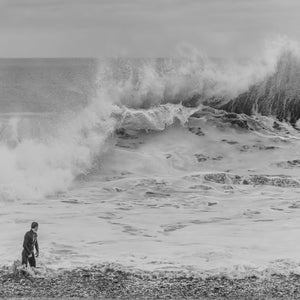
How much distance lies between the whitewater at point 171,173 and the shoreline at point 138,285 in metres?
0.39

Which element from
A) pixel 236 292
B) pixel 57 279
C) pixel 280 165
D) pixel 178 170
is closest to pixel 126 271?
pixel 57 279

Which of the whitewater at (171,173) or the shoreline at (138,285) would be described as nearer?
the shoreline at (138,285)

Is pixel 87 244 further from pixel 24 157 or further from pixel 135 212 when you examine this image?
pixel 24 157

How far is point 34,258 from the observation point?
11375 millimetres

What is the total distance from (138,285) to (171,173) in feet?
33.4

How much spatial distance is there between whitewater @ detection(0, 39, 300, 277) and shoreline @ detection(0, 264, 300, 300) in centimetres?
39

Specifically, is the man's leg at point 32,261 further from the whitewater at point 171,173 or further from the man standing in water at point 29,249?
the whitewater at point 171,173

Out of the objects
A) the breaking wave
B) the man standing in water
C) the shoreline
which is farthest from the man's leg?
the breaking wave

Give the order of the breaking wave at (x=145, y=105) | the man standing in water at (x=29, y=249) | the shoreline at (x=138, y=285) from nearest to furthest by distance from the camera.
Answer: the shoreline at (x=138, y=285)
the man standing in water at (x=29, y=249)
the breaking wave at (x=145, y=105)

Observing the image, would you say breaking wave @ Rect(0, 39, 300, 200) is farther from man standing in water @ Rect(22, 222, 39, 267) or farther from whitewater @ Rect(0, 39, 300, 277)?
man standing in water @ Rect(22, 222, 39, 267)

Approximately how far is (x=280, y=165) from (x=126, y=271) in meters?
11.5

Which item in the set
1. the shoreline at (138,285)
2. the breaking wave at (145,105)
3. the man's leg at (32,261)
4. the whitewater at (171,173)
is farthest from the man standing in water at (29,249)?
the breaking wave at (145,105)

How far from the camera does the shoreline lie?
401 inches

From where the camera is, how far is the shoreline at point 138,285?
1020cm
